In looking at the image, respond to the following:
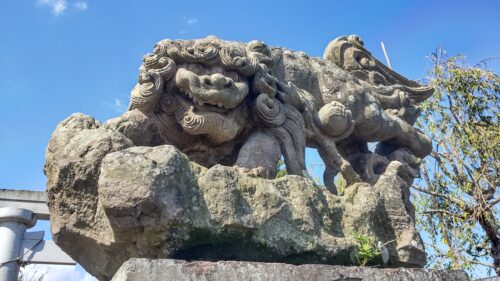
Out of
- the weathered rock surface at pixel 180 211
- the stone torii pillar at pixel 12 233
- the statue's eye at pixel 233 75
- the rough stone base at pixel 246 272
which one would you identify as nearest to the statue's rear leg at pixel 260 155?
the weathered rock surface at pixel 180 211

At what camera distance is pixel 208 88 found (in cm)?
281

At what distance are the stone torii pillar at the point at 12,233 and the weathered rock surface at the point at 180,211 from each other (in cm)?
540

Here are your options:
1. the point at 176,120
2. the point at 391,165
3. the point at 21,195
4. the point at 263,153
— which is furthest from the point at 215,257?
the point at 21,195

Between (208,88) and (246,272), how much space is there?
1.09 meters

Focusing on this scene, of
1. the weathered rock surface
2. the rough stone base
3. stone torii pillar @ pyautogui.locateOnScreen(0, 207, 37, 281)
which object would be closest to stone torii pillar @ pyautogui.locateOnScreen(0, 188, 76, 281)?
stone torii pillar @ pyautogui.locateOnScreen(0, 207, 37, 281)

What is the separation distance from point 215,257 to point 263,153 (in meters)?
0.73

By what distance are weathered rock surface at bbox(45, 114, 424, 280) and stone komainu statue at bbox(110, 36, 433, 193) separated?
0.28m

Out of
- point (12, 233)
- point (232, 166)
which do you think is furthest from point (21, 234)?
point (232, 166)

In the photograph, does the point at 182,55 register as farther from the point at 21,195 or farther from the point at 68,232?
the point at 21,195

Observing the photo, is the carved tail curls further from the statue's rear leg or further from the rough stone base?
the rough stone base

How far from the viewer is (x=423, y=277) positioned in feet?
7.93

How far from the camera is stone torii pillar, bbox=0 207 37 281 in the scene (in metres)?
7.40

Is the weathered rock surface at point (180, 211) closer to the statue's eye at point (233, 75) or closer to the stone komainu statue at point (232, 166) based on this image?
the stone komainu statue at point (232, 166)

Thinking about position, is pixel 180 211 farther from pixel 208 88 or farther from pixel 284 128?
pixel 284 128
